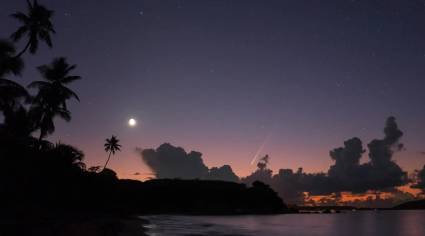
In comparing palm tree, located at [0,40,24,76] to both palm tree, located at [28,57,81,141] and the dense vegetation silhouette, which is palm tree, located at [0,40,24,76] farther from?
palm tree, located at [28,57,81,141]

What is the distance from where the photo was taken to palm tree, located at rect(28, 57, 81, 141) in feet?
156

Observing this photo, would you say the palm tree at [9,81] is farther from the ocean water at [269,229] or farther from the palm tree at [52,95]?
the ocean water at [269,229]

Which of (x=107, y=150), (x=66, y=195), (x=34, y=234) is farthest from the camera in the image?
(x=107, y=150)

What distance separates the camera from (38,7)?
39.6m

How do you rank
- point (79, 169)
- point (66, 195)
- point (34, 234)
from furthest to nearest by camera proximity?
point (79, 169) → point (66, 195) → point (34, 234)

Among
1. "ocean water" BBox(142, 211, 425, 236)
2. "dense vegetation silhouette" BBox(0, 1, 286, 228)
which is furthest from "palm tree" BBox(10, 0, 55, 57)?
"ocean water" BBox(142, 211, 425, 236)

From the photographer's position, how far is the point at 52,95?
48156mm

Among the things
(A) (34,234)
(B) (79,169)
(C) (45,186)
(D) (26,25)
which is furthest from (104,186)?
(A) (34,234)

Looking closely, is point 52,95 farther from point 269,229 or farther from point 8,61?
point 269,229

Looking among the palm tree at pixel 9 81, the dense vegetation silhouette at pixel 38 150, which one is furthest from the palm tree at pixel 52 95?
the palm tree at pixel 9 81

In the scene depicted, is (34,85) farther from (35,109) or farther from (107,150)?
(107,150)

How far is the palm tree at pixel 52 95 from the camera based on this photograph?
156 feet

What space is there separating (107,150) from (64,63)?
199 feet

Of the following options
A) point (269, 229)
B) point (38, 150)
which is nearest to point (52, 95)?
point (38, 150)
